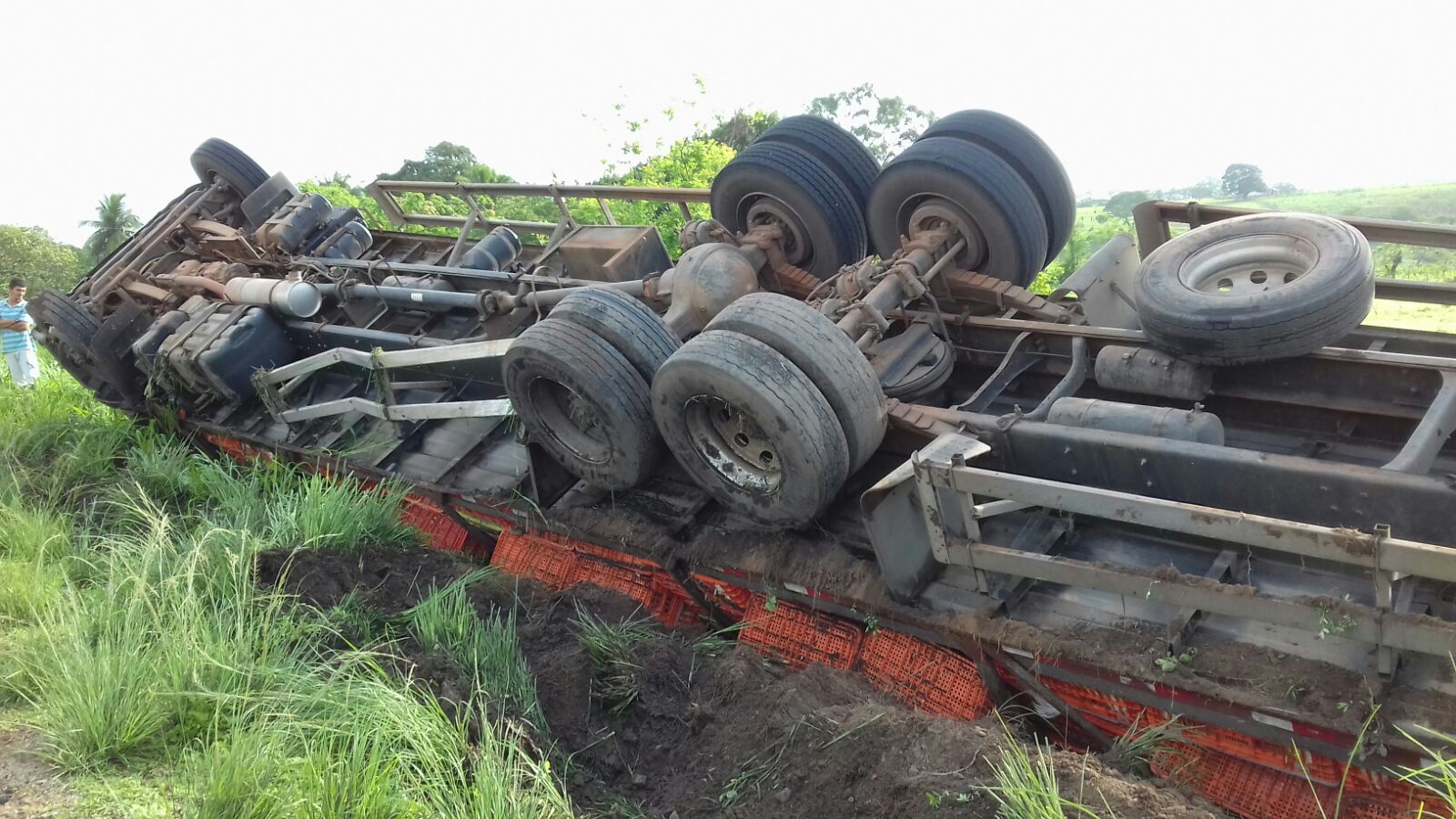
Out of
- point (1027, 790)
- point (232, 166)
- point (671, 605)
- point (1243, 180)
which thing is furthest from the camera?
point (1243, 180)

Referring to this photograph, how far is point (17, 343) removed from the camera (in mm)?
10312

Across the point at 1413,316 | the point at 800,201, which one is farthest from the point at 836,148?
the point at 1413,316

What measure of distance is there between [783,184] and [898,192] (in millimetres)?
774

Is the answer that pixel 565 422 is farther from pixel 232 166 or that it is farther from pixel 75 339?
pixel 232 166

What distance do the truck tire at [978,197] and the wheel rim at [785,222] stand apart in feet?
2.34

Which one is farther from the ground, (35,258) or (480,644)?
(35,258)

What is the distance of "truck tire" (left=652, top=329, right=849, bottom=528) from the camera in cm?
324

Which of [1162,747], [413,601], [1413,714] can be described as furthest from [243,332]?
[1413,714]

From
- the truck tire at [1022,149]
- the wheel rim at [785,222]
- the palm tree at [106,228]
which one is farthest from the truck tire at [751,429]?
the palm tree at [106,228]

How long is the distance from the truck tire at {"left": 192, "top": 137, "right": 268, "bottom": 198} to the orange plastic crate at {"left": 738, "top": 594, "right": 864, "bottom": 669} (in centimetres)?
646

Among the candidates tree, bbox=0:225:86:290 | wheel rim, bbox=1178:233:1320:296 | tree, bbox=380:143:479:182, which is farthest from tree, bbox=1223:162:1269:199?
tree, bbox=0:225:86:290

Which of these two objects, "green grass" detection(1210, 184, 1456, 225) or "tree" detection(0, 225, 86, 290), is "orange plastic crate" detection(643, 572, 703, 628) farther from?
"tree" detection(0, 225, 86, 290)

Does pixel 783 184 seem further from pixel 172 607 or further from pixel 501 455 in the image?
pixel 172 607

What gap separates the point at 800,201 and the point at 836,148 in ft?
1.22
